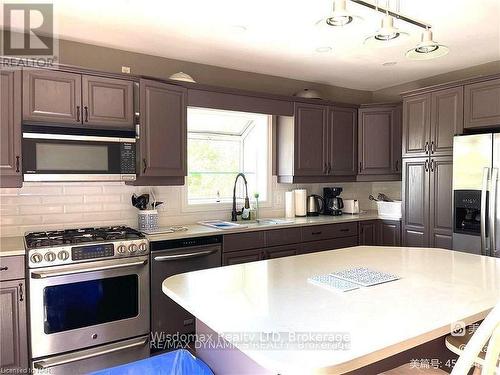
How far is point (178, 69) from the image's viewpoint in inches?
142

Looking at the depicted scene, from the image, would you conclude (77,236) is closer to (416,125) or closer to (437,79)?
(416,125)

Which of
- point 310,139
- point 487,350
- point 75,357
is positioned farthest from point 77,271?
point 310,139

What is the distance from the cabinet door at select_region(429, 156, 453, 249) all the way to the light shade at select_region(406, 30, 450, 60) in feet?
6.39

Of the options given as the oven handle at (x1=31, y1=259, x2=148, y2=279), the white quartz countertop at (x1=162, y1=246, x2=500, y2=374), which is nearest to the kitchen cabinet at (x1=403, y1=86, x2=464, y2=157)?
the white quartz countertop at (x1=162, y1=246, x2=500, y2=374)

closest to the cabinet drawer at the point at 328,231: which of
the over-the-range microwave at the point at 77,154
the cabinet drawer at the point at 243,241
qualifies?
the cabinet drawer at the point at 243,241

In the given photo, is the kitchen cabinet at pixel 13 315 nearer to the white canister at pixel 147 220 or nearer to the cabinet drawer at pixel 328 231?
the white canister at pixel 147 220

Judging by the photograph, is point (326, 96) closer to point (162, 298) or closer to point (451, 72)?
point (451, 72)

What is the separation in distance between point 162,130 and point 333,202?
90.8 inches

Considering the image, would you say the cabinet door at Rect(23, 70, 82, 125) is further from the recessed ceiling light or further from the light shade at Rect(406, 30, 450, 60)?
the light shade at Rect(406, 30, 450, 60)

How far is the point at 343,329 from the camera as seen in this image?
1.20 m

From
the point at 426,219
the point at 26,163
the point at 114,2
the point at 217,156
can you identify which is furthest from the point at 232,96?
the point at 426,219

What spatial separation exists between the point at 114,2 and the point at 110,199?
1589 millimetres

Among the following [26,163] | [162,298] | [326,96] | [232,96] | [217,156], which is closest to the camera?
[26,163]

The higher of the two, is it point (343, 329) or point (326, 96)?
point (326, 96)
